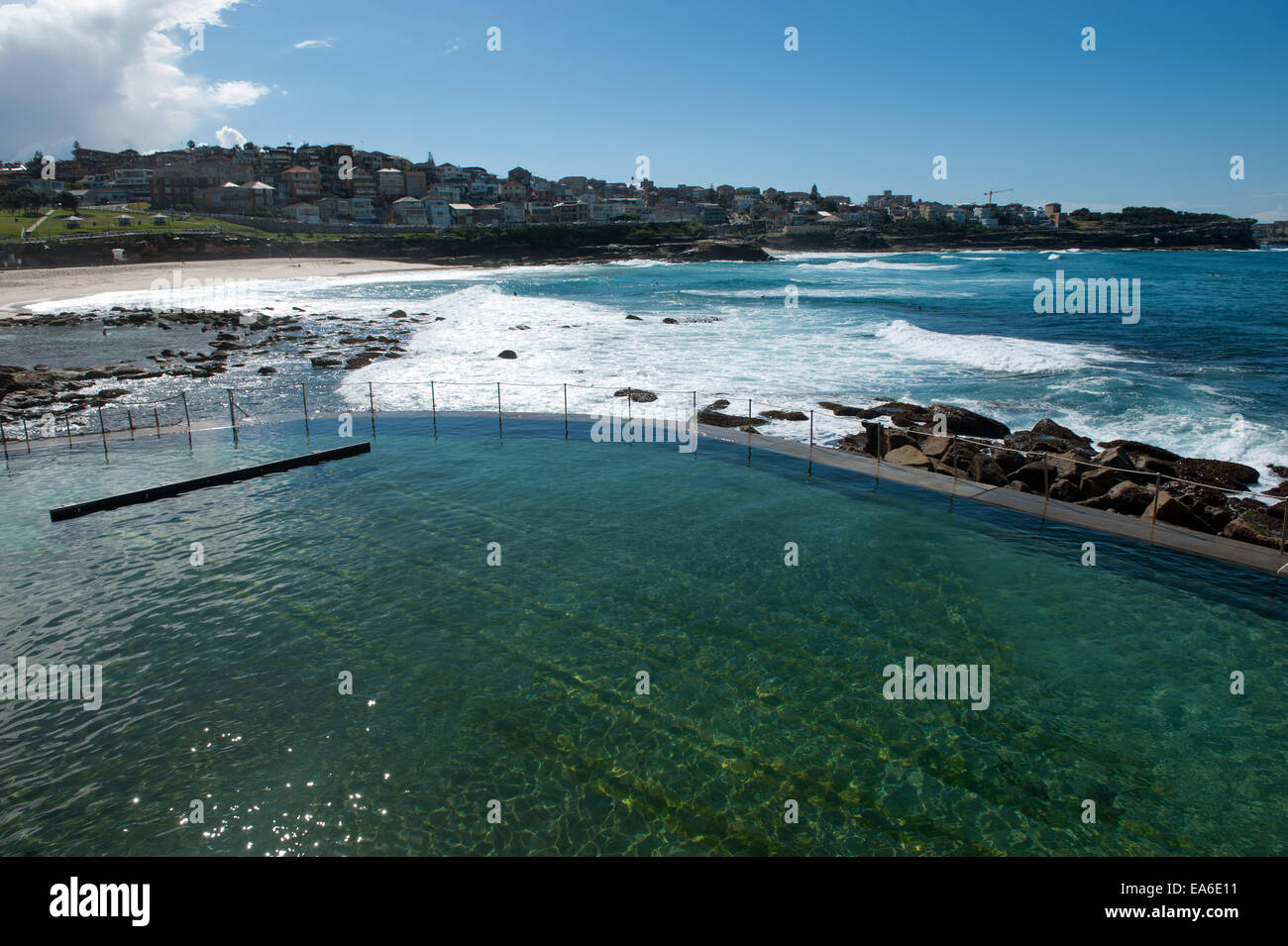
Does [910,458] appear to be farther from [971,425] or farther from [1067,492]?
[971,425]

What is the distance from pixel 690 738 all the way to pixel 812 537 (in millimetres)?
5918

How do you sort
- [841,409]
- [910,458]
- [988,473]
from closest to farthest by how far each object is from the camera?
[988,473], [910,458], [841,409]

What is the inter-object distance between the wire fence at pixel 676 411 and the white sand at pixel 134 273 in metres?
33.8

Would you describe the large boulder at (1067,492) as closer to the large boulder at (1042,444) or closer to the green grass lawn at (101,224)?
the large boulder at (1042,444)

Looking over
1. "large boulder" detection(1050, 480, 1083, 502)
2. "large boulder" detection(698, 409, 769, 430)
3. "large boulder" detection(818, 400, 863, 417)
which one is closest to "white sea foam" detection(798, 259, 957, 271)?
"large boulder" detection(818, 400, 863, 417)

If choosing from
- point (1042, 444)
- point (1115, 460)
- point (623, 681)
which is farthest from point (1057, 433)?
point (623, 681)

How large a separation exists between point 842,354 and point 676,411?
572 inches

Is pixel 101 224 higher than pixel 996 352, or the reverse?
pixel 101 224

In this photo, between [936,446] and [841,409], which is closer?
[936,446]

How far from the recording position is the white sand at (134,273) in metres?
55.4

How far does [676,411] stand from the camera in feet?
72.7

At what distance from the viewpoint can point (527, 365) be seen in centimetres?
3084

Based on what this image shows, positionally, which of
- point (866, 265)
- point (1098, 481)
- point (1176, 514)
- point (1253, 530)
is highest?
point (866, 265)
